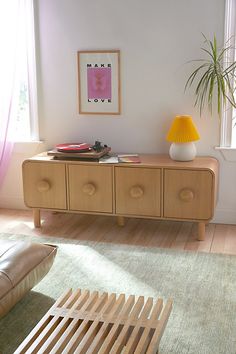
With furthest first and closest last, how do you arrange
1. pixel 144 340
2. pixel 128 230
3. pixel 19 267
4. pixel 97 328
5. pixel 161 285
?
pixel 128 230 < pixel 161 285 < pixel 19 267 < pixel 97 328 < pixel 144 340

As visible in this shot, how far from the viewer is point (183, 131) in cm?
370

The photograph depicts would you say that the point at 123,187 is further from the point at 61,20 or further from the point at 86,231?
the point at 61,20

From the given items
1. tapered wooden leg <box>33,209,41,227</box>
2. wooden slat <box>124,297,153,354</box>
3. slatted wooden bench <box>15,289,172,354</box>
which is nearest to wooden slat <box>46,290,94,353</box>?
slatted wooden bench <box>15,289,172,354</box>

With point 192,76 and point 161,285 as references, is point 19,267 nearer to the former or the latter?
point 161,285

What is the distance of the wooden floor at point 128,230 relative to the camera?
144 inches

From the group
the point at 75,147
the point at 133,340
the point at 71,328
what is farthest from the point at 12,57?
the point at 133,340

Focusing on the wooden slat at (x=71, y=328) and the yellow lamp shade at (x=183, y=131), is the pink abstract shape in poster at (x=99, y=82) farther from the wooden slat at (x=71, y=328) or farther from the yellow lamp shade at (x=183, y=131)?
the wooden slat at (x=71, y=328)

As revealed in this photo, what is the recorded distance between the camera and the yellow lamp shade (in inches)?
145

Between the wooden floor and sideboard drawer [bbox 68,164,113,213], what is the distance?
193 millimetres

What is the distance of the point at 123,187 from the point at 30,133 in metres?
1.07

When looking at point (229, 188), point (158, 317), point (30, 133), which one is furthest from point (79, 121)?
point (158, 317)

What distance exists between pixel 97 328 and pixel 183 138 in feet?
6.37

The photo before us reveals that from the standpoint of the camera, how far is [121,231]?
393 centimetres

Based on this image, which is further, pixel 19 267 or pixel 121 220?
pixel 121 220
